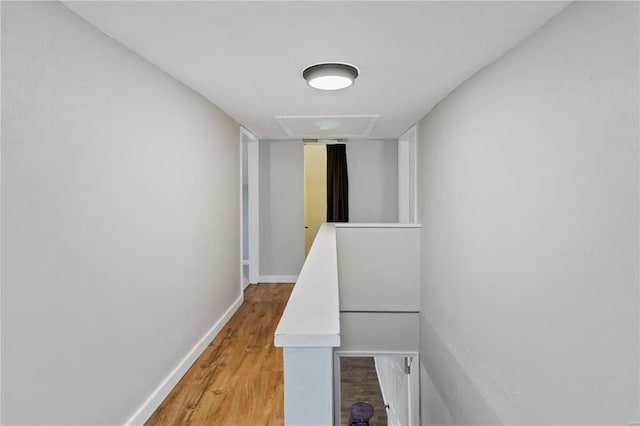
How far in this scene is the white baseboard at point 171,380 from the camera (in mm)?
1907

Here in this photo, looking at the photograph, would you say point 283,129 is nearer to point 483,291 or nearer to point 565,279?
point 483,291

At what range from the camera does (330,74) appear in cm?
204

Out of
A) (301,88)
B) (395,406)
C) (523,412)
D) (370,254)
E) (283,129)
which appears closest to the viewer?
(523,412)

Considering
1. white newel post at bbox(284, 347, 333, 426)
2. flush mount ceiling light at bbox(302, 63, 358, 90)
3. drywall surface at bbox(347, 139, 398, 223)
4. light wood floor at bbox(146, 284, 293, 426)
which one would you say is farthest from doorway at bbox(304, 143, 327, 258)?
→ white newel post at bbox(284, 347, 333, 426)

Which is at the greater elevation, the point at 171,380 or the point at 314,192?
the point at 314,192

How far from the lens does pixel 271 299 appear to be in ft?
14.1

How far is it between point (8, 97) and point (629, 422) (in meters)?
2.42

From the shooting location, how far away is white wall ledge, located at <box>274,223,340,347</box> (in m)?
0.83

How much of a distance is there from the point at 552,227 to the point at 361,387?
535 centimetres

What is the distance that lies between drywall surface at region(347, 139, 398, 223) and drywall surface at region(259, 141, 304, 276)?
0.82 m

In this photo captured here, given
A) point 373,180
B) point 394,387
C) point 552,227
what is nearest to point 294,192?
point 373,180

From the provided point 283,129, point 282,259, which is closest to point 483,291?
point 283,129

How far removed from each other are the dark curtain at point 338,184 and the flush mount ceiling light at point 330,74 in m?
2.97

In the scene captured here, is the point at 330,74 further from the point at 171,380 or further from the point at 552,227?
the point at 171,380
